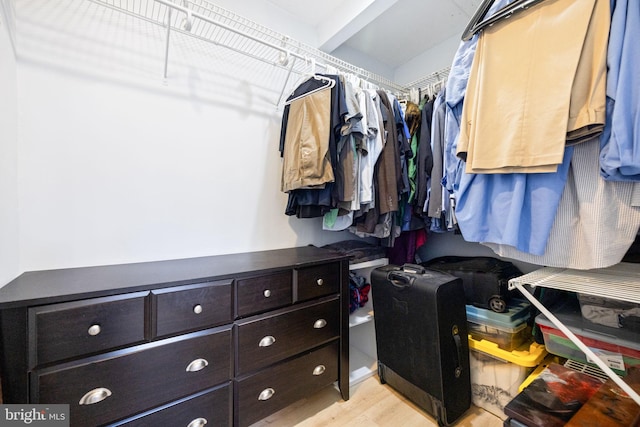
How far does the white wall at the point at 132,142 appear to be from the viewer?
1.09 meters

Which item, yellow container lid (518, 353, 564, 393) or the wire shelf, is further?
yellow container lid (518, 353, 564, 393)

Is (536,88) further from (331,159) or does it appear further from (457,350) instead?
(457,350)

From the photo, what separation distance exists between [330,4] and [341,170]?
1.14 meters

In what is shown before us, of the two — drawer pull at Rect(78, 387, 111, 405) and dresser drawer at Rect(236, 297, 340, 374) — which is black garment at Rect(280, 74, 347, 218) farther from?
drawer pull at Rect(78, 387, 111, 405)

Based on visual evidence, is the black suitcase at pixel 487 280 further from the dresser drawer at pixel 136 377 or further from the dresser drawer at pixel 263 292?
the dresser drawer at pixel 136 377

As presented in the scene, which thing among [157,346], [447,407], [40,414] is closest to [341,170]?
[157,346]

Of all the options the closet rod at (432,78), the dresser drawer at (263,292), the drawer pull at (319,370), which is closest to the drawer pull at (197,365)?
the dresser drawer at (263,292)

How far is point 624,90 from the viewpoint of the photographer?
0.70 metres

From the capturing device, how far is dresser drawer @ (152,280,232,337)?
94 cm

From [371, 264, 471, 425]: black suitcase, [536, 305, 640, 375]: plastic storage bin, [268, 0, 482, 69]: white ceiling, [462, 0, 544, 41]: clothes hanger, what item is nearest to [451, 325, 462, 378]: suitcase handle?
[371, 264, 471, 425]: black suitcase

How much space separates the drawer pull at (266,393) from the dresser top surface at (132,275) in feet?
1.78

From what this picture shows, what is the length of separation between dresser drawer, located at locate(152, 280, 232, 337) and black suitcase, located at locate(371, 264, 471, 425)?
0.89 meters

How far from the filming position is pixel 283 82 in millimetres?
1773

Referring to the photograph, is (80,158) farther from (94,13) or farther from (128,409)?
(128,409)
